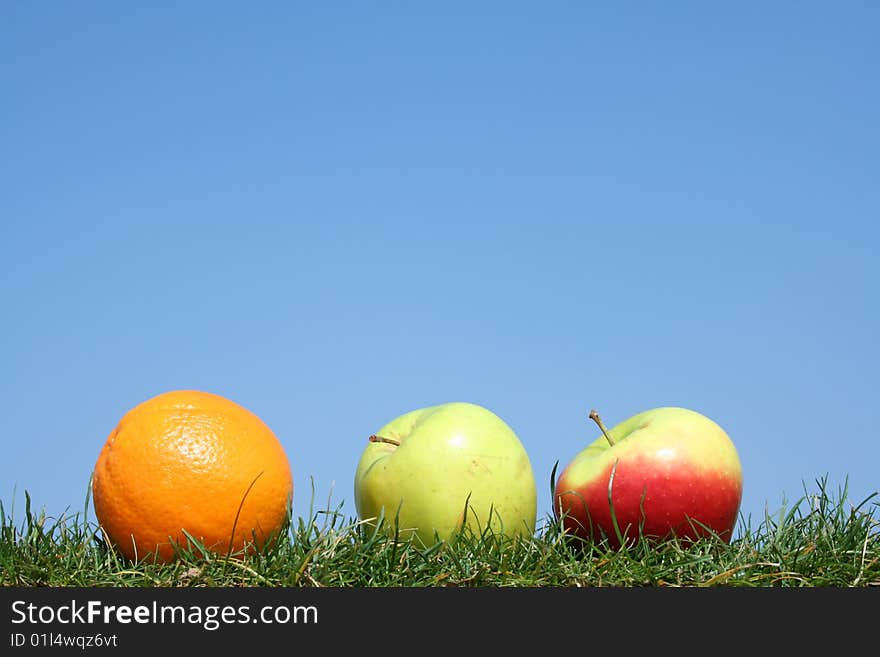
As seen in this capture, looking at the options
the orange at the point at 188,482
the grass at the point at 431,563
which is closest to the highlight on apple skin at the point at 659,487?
the grass at the point at 431,563

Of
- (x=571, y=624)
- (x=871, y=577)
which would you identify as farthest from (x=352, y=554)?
(x=871, y=577)

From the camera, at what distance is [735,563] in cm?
381

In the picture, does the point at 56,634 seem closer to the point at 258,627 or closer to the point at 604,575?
the point at 258,627

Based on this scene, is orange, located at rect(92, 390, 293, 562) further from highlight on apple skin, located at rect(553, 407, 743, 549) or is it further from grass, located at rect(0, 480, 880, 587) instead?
highlight on apple skin, located at rect(553, 407, 743, 549)

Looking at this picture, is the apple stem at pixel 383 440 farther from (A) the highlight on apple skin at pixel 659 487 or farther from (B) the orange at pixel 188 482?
(A) the highlight on apple skin at pixel 659 487

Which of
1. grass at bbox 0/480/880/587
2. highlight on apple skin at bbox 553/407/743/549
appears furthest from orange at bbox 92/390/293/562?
highlight on apple skin at bbox 553/407/743/549

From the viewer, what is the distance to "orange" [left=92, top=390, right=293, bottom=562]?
11.8ft

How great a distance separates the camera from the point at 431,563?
144 inches

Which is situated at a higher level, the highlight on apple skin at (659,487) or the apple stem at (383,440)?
the apple stem at (383,440)

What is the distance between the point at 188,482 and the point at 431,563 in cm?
104

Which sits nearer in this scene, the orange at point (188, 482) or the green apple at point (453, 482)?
the orange at point (188, 482)

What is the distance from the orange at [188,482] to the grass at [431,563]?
9cm

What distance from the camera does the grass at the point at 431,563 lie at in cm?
350

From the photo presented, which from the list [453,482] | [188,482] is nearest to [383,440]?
[453,482]
